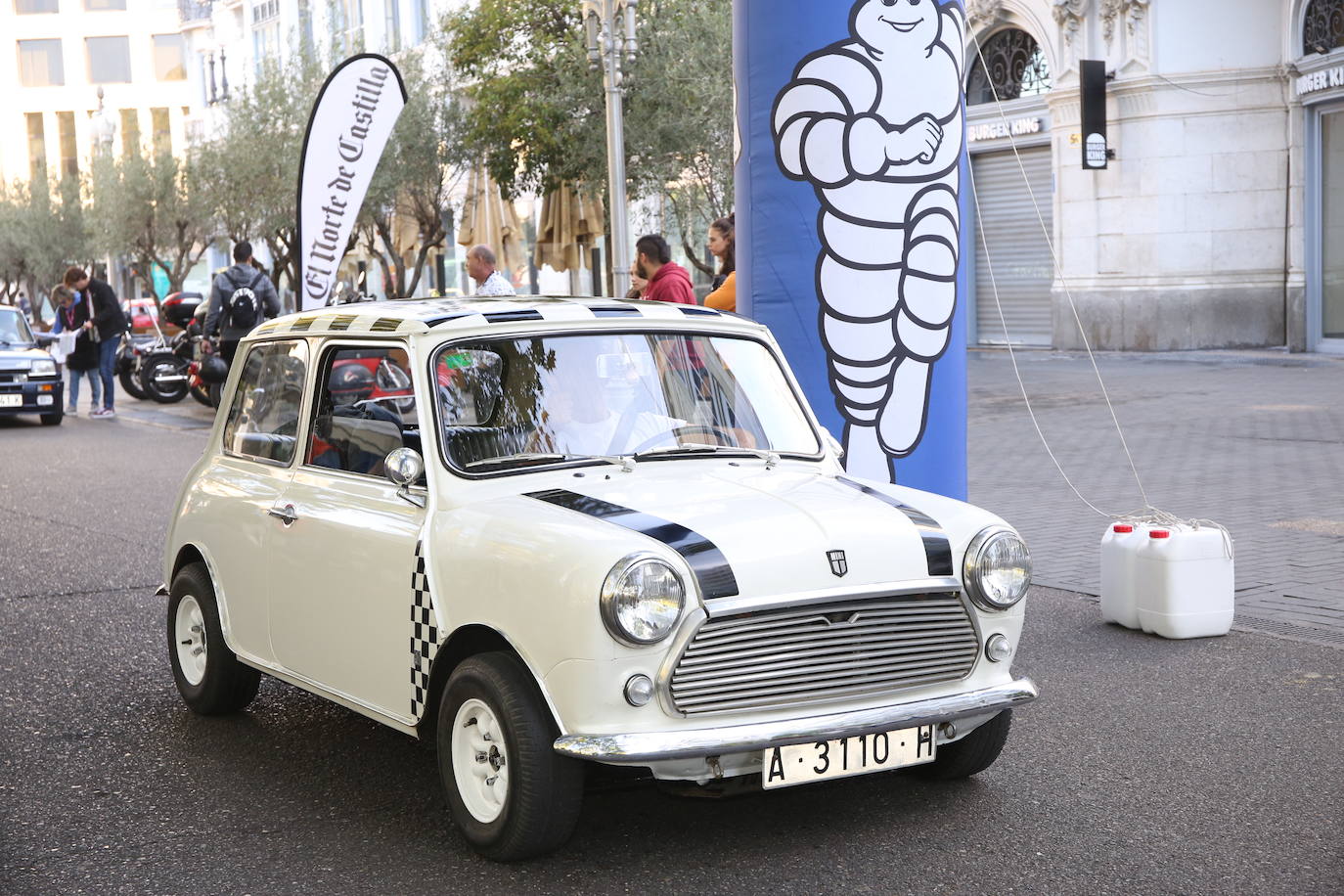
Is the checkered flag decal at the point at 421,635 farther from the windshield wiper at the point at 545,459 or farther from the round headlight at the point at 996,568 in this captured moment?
the round headlight at the point at 996,568

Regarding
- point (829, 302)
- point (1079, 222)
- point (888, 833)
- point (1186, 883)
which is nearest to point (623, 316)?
point (888, 833)

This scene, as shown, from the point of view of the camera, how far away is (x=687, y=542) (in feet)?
14.0

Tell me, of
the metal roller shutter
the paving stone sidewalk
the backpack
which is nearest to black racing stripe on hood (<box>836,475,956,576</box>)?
the paving stone sidewalk

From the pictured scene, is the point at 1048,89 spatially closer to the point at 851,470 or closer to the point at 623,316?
the point at 851,470

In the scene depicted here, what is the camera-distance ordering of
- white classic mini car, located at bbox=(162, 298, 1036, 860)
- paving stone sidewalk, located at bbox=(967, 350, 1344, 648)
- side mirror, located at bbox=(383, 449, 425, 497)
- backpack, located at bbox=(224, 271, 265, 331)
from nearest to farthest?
1. white classic mini car, located at bbox=(162, 298, 1036, 860)
2. side mirror, located at bbox=(383, 449, 425, 497)
3. paving stone sidewalk, located at bbox=(967, 350, 1344, 648)
4. backpack, located at bbox=(224, 271, 265, 331)

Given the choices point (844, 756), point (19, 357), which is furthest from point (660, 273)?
point (19, 357)

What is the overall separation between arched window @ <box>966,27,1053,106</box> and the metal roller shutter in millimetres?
1048

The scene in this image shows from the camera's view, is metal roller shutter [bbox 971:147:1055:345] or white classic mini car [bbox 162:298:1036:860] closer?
white classic mini car [bbox 162:298:1036:860]

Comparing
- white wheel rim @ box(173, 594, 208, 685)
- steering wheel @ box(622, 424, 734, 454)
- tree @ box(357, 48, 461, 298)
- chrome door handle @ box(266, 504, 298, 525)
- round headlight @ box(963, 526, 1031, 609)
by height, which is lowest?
white wheel rim @ box(173, 594, 208, 685)

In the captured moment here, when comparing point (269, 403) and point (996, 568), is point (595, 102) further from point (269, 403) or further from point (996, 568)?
point (996, 568)

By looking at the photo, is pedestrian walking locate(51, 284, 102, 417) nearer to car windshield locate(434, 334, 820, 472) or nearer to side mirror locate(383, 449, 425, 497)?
car windshield locate(434, 334, 820, 472)

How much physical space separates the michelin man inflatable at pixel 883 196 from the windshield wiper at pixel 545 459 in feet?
11.1

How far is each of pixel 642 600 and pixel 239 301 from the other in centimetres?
1557

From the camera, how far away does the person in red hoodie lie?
1119 cm
